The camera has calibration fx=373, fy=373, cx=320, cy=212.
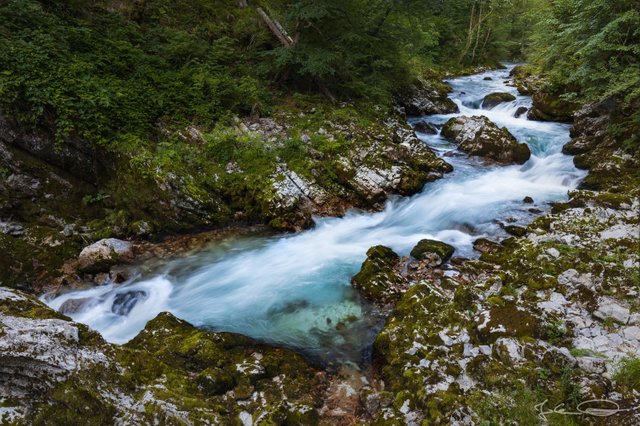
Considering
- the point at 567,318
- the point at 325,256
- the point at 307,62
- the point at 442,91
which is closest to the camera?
the point at 567,318

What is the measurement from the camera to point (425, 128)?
1402 cm

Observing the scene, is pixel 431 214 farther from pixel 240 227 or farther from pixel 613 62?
pixel 613 62

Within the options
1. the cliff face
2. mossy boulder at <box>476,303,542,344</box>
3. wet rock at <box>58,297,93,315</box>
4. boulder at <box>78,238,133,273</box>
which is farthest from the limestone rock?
boulder at <box>78,238,133,273</box>

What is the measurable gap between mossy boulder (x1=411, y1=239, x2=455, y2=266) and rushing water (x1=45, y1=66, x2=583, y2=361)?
1.34ft

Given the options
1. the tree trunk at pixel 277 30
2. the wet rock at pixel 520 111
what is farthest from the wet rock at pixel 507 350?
the wet rock at pixel 520 111

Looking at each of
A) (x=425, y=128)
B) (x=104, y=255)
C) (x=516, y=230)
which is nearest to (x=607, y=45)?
(x=516, y=230)

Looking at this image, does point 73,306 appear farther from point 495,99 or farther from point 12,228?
point 495,99

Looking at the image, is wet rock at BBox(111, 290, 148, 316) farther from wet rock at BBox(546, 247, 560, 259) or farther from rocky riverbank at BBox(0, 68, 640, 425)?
wet rock at BBox(546, 247, 560, 259)

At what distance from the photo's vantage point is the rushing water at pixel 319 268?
617 centimetres

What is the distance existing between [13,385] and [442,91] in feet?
63.0

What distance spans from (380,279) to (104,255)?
17.6 ft

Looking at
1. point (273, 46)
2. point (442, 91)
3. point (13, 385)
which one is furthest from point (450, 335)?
point (442, 91)

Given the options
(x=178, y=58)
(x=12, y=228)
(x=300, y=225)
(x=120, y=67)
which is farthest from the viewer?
(x=178, y=58)

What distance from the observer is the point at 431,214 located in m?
9.49
